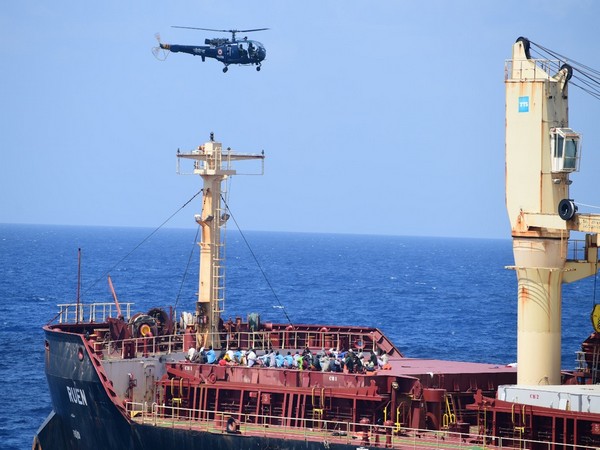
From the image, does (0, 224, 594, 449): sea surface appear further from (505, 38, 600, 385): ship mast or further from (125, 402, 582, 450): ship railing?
(505, 38, 600, 385): ship mast

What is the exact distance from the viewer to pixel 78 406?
44.8 metres

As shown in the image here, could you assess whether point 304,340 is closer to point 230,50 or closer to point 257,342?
point 257,342

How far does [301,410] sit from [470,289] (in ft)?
378

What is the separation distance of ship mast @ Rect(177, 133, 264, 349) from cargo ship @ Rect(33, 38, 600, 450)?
230 centimetres

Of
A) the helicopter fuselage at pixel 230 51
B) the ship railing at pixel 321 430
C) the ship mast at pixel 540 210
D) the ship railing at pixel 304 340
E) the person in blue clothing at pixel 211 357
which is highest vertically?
the helicopter fuselage at pixel 230 51

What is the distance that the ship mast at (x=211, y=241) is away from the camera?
48.6m

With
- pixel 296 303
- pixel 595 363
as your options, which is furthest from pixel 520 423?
pixel 296 303

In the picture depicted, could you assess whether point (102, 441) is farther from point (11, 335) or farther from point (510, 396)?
point (11, 335)

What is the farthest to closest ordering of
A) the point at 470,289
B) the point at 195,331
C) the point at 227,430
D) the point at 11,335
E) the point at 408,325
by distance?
the point at 470,289, the point at 408,325, the point at 11,335, the point at 195,331, the point at 227,430

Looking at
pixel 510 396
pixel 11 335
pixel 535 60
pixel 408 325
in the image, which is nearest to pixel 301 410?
pixel 510 396

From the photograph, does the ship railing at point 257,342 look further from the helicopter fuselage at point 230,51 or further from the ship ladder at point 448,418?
the helicopter fuselage at point 230,51

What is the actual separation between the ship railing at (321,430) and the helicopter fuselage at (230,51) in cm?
4016

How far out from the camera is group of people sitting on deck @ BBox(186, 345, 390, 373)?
1665 inches

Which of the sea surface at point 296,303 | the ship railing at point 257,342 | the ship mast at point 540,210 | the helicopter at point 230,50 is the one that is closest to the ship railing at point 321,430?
the ship railing at point 257,342
